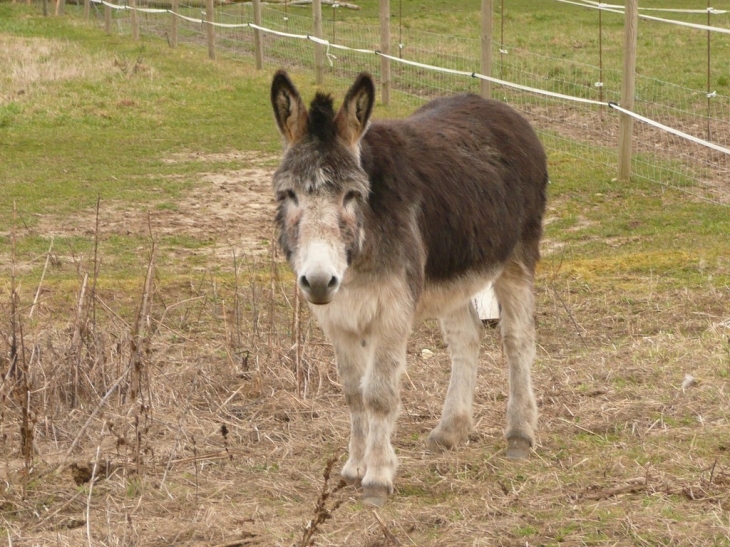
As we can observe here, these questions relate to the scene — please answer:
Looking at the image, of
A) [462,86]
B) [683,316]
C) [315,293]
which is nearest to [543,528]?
[315,293]

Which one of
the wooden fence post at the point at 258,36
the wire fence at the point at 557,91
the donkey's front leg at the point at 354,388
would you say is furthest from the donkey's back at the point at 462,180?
the wooden fence post at the point at 258,36

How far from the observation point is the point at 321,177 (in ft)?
15.9

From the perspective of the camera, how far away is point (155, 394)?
21.6 ft

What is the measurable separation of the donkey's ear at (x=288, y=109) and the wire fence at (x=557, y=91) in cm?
642

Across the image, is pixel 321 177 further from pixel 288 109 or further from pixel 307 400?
pixel 307 400

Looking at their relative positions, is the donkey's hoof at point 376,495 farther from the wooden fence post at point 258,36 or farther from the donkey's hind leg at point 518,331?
the wooden fence post at point 258,36

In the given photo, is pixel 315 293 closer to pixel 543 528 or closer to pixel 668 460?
pixel 543 528

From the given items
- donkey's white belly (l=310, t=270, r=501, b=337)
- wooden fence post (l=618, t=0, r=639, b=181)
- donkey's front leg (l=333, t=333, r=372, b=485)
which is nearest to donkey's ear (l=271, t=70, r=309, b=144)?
donkey's white belly (l=310, t=270, r=501, b=337)

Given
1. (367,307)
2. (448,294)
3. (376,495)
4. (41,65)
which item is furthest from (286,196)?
(41,65)

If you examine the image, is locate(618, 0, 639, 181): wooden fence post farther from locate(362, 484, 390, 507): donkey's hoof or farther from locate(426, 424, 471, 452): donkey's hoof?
locate(362, 484, 390, 507): donkey's hoof

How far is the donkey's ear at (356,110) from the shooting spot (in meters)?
4.99

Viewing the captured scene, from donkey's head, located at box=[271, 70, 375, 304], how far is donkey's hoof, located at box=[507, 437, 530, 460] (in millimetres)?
1591

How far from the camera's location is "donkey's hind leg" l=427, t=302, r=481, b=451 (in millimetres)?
6059

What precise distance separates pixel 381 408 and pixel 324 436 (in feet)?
3.46
